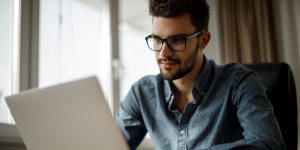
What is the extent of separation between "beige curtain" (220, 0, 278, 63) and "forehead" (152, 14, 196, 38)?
1.68m

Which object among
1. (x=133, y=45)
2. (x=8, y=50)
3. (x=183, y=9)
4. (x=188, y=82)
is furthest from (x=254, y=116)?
(x=133, y=45)

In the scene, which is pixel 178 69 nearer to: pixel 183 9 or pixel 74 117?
pixel 183 9

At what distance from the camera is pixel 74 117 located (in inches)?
32.4

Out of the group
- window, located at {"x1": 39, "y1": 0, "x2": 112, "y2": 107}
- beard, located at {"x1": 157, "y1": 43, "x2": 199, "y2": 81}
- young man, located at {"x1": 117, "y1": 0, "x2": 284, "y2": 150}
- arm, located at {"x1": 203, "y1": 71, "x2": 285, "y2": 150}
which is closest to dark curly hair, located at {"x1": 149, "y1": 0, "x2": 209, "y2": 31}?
young man, located at {"x1": 117, "y1": 0, "x2": 284, "y2": 150}

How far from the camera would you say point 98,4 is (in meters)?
2.16

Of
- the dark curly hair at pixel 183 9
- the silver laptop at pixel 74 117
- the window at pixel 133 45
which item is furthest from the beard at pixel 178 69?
the window at pixel 133 45

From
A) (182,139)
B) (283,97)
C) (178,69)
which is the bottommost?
(182,139)

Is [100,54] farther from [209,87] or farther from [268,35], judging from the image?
[268,35]

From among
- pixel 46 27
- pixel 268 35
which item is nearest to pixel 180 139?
pixel 46 27

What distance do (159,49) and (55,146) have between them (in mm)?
500

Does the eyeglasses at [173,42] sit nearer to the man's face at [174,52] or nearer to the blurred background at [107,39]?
the man's face at [174,52]

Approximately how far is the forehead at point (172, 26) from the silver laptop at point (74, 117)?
1.51 feet

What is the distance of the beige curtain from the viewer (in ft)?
9.29

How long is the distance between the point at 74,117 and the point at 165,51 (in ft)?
1.49
